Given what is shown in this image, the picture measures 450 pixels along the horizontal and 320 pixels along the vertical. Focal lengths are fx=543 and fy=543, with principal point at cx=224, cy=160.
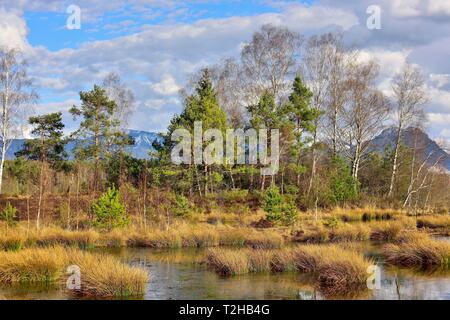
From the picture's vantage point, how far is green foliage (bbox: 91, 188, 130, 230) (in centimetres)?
2369

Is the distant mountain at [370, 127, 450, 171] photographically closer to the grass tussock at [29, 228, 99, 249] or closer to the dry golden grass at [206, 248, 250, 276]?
the grass tussock at [29, 228, 99, 249]

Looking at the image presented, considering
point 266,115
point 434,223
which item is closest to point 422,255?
point 434,223

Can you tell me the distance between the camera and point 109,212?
78.1ft

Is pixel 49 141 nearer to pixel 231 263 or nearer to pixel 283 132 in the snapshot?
pixel 283 132

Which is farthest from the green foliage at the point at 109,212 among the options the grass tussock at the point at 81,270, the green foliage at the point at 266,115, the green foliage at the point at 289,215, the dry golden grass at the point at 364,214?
the dry golden grass at the point at 364,214

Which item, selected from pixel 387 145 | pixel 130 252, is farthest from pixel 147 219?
pixel 387 145

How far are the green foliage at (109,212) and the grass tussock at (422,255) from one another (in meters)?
12.0

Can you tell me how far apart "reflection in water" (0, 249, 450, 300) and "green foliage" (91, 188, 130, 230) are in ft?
25.3

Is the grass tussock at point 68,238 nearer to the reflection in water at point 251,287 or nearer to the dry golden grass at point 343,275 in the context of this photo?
the reflection in water at point 251,287

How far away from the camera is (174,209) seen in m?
27.0

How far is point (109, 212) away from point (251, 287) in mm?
11884
